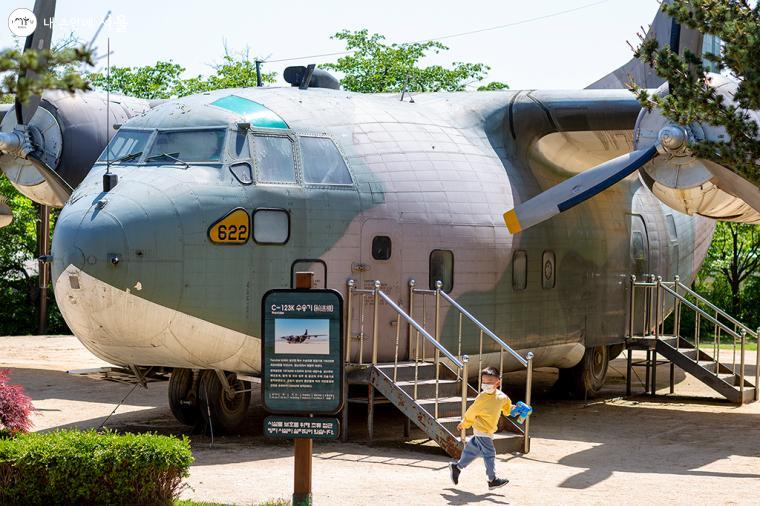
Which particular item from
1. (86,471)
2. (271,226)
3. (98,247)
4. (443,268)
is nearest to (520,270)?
(443,268)

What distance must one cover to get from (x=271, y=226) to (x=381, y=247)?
1.51 meters

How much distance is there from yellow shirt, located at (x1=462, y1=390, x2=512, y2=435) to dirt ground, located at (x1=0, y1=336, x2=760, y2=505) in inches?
Result: 24.0

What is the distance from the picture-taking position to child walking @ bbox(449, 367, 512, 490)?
11172 millimetres

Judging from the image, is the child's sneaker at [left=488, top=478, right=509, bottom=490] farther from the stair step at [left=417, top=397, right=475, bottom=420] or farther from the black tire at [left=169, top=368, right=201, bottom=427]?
the black tire at [left=169, top=368, right=201, bottom=427]

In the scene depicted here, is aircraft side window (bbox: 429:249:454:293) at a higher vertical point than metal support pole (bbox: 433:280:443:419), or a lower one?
higher

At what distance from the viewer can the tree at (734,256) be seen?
40406 mm

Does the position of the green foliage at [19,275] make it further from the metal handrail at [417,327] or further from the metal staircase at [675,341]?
the metal handrail at [417,327]

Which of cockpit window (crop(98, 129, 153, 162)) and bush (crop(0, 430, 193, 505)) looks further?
cockpit window (crop(98, 129, 153, 162))

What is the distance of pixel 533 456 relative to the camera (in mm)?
13445

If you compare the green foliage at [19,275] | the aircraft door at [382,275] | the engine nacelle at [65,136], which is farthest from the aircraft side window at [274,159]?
the green foliage at [19,275]

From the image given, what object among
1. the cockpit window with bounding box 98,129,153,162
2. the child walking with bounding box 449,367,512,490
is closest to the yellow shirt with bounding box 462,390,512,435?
the child walking with bounding box 449,367,512,490

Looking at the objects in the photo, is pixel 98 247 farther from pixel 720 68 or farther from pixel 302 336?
pixel 720 68

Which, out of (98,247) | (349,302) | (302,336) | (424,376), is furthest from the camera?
(424,376)

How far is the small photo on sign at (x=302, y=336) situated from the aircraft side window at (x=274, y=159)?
465 cm
